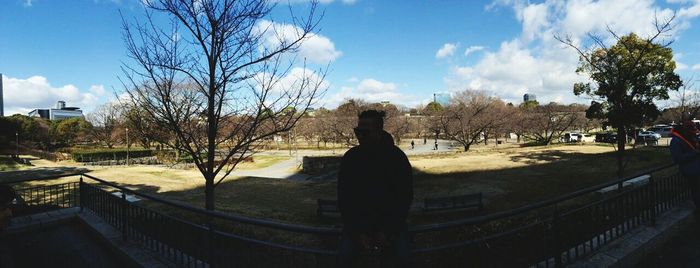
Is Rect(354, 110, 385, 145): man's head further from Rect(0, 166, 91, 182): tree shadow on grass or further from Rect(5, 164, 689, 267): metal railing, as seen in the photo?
Rect(0, 166, 91, 182): tree shadow on grass

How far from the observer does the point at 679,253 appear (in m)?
4.86

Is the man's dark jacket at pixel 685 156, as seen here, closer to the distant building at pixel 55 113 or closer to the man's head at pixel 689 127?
the man's head at pixel 689 127

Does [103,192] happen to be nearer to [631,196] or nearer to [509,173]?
[631,196]

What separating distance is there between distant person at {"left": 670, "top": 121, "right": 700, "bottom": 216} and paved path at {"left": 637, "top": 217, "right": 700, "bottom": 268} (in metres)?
0.85

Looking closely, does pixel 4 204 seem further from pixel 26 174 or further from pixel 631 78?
pixel 26 174

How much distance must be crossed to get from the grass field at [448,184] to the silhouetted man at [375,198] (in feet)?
32.6

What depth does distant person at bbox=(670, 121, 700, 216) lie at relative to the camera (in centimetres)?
580

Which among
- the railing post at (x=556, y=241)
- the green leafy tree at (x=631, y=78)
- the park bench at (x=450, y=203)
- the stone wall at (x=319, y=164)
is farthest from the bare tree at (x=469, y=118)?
the railing post at (x=556, y=241)

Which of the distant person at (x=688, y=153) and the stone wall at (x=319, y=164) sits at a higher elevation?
the distant person at (x=688, y=153)

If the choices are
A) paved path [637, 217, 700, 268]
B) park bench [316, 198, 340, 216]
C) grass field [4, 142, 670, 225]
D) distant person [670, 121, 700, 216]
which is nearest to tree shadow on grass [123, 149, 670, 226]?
grass field [4, 142, 670, 225]

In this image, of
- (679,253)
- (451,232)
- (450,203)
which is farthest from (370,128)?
(450,203)

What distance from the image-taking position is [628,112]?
549 inches

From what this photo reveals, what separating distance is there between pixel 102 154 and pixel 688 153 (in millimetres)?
52452

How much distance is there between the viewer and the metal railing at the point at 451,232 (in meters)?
3.46
